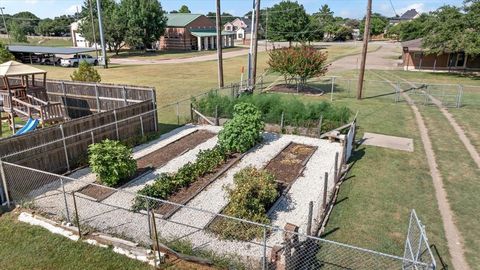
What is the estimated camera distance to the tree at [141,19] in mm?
57031

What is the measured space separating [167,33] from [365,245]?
67.4 meters

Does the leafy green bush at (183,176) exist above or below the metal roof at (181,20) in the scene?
below

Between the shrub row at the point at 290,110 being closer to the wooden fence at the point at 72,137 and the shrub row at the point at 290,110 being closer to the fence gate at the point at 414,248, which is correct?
the wooden fence at the point at 72,137

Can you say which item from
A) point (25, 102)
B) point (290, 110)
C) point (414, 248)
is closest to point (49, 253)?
point (414, 248)

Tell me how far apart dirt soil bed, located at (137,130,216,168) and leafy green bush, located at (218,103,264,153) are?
5.45ft

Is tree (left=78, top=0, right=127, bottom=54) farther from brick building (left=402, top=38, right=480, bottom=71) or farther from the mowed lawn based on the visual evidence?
the mowed lawn

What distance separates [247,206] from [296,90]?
1955 cm

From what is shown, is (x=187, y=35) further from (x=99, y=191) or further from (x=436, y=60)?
(x=99, y=191)

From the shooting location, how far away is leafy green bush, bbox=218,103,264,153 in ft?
45.4

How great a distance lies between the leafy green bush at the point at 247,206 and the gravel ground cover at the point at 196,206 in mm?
223

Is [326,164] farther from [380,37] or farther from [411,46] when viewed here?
[380,37]

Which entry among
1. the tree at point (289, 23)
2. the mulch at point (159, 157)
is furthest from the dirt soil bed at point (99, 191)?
the tree at point (289, 23)

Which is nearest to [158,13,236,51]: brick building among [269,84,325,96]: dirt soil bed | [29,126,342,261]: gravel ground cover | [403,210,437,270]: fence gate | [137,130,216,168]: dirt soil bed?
[269,84,325,96]: dirt soil bed

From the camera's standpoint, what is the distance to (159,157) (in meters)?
13.6
